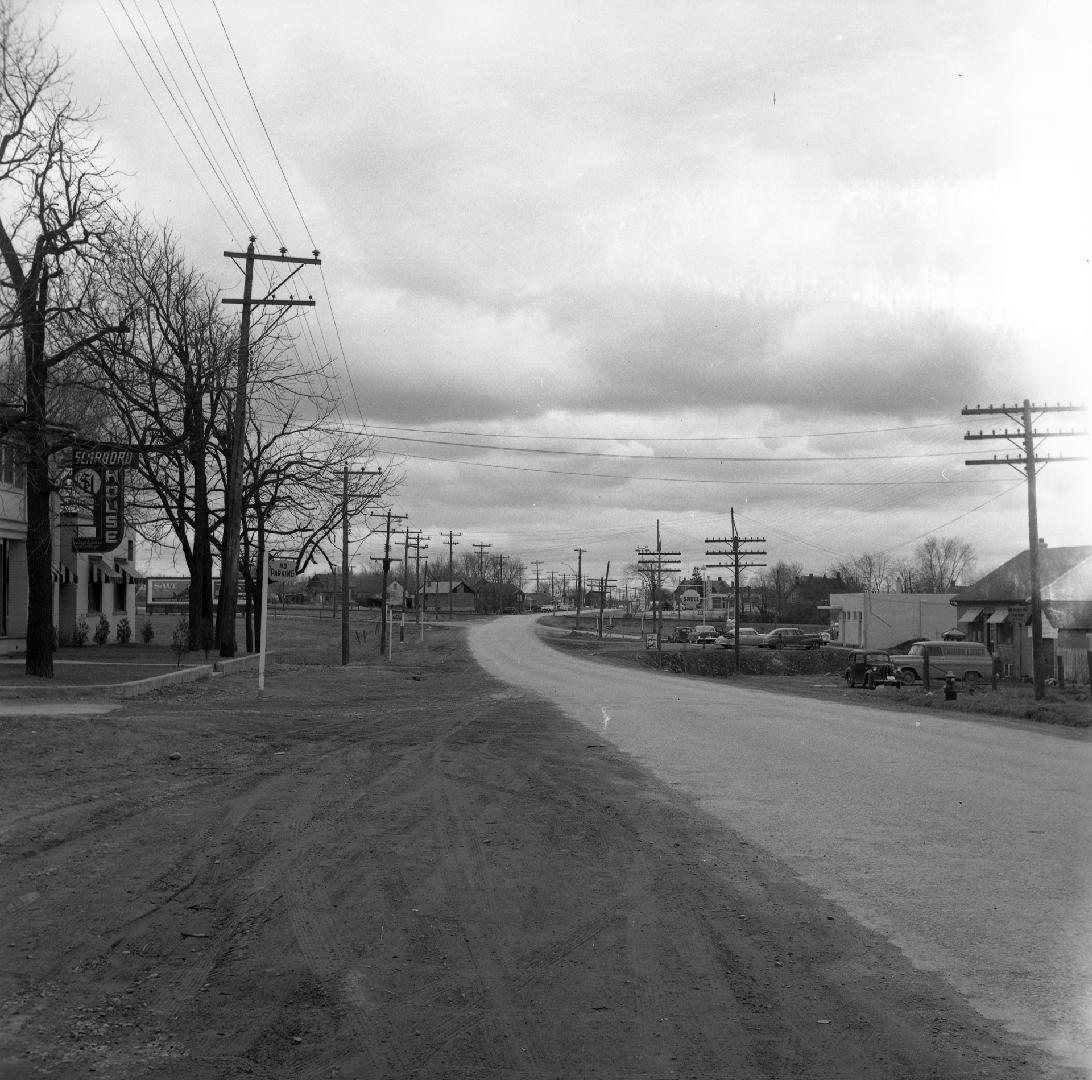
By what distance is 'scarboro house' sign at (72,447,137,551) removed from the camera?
74.0 ft

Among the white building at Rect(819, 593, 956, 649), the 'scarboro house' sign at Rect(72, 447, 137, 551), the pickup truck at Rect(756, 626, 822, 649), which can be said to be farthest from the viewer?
the pickup truck at Rect(756, 626, 822, 649)

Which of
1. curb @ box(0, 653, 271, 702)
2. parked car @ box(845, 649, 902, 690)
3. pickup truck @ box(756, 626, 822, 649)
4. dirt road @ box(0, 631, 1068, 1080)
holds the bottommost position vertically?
pickup truck @ box(756, 626, 822, 649)

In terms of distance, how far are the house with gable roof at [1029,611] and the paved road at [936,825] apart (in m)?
21.8

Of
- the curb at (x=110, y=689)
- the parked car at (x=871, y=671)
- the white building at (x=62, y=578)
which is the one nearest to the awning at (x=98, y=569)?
the white building at (x=62, y=578)

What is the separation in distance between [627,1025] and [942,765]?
33.5 ft

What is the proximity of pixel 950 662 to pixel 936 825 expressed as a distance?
3696 centimetres

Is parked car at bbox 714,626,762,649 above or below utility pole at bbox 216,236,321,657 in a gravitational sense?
below

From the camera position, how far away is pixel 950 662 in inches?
1763

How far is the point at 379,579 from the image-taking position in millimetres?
A: 173500

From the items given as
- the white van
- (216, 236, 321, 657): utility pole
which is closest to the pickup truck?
the white van

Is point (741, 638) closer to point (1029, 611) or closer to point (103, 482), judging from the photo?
point (1029, 611)

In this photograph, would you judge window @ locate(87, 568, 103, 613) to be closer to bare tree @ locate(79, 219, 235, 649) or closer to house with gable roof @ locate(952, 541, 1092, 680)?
bare tree @ locate(79, 219, 235, 649)

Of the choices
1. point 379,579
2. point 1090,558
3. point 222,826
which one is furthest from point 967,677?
point 379,579

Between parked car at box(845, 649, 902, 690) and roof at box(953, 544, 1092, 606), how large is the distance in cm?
766
